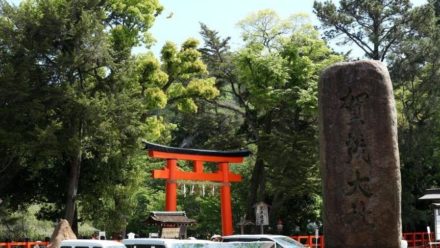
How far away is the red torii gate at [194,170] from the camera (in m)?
26.5

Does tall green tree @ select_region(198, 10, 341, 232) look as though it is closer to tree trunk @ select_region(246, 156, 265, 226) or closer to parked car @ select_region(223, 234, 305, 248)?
tree trunk @ select_region(246, 156, 265, 226)

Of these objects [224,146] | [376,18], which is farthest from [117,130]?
[376,18]

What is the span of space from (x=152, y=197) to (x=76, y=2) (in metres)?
17.4

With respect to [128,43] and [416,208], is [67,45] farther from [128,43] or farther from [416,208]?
[416,208]

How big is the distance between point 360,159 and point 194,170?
18.9 metres

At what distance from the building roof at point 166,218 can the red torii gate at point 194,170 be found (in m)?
1.43

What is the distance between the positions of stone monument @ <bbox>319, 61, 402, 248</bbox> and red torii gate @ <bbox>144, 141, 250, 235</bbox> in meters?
15.9

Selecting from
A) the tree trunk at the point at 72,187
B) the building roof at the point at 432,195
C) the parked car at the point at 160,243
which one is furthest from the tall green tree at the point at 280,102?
the parked car at the point at 160,243

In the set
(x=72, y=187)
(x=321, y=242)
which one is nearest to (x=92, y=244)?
(x=72, y=187)

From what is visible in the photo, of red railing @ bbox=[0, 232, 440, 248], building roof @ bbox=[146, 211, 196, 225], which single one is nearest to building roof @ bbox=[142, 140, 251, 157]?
building roof @ bbox=[146, 211, 196, 225]

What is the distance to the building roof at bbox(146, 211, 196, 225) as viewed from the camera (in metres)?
24.5

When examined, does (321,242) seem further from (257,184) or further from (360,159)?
(360,159)

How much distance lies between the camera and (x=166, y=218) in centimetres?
2483

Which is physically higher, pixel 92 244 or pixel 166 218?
pixel 166 218
